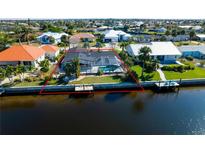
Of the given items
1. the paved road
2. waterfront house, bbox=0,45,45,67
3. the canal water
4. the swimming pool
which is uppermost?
waterfront house, bbox=0,45,45,67

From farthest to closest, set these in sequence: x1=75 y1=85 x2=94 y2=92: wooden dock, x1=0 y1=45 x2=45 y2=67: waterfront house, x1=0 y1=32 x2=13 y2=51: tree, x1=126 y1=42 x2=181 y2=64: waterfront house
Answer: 1. x1=0 y1=32 x2=13 y2=51: tree
2. x1=126 y1=42 x2=181 y2=64: waterfront house
3. x1=0 y1=45 x2=45 y2=67: waterfront house
4. x1=75 y1=85 x2=94 y2=92: wooden dock

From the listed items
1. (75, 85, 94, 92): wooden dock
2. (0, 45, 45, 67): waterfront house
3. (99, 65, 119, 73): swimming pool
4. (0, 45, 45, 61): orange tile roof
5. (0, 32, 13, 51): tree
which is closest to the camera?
(75, 85, 94, 92): wooden dock

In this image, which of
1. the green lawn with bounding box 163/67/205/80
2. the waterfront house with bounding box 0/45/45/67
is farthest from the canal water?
the waterfront house with bounding box 0/45/45/67

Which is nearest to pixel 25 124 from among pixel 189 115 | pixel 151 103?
pixel 151 103

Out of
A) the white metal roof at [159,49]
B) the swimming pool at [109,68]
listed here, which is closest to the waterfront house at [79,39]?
the white metal roof at [159,49]

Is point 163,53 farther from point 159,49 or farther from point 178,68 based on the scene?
point 178,68

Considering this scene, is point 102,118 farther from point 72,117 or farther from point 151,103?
point 151,103

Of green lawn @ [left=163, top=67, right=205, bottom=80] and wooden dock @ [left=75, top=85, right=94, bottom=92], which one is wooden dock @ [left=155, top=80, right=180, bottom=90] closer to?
green lawn @ [left=163, top=67, right=205, bottom=80]
